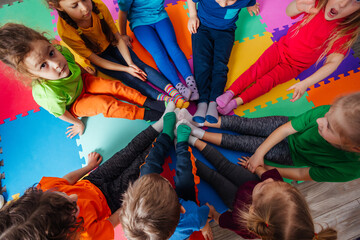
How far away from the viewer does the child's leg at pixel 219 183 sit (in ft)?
4.38

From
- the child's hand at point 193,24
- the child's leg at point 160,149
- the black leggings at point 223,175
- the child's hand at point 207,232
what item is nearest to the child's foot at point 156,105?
the child's leg at point 160,149

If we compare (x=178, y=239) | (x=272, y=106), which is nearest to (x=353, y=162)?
(x=272, y=106)

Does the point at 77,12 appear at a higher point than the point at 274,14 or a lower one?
higher

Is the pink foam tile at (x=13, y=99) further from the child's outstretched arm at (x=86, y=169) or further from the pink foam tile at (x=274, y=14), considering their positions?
the pink foam tile at (x=274, y=14)

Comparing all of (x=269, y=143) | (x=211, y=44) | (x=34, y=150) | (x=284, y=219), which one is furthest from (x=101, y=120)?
(x=284, y=219)

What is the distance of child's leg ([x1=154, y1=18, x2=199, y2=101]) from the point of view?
167 centimetres

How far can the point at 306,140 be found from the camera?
1234mm

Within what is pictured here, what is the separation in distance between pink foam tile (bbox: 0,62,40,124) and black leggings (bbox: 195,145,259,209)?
4.62 ft

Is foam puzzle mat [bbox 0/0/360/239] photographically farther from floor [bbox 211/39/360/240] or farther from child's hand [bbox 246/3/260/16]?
floor [bbox 211/39/360/240]

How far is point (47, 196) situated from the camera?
0.84 m

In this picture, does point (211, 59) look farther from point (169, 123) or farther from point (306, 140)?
point (306, 140)

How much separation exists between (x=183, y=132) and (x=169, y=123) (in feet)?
0.42

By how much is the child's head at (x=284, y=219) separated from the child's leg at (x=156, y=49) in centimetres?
107

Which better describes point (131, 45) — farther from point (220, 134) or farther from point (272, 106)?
point (272, 106)
